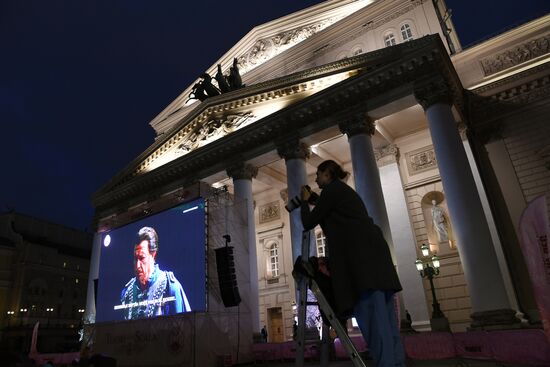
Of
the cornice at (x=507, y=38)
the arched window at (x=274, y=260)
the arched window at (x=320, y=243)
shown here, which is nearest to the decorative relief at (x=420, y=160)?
the cornice at (x=507, y=38)

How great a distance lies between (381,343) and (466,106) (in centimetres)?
1618

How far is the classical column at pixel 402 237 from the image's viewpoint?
49.3ft

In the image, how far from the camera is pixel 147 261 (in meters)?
13.0

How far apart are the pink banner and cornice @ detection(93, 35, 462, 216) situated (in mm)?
10920

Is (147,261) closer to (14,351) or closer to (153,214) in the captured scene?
(153,214)

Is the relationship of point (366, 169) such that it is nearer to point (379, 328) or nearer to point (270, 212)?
point (270, 212)

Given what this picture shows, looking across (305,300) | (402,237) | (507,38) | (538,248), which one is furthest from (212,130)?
(305,300)

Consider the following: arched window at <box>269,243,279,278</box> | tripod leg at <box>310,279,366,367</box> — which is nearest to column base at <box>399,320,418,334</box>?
tripod leg at <box>310,279,366,367</box>

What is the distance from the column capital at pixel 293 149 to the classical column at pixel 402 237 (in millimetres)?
4327

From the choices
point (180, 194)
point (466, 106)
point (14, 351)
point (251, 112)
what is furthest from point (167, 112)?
point (14, 351)

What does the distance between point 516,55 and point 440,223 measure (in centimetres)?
806

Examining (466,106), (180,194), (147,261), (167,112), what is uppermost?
(167,112)

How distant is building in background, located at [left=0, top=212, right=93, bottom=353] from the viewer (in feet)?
122

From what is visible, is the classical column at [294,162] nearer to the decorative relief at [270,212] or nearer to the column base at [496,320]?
the column base at [496,320]
